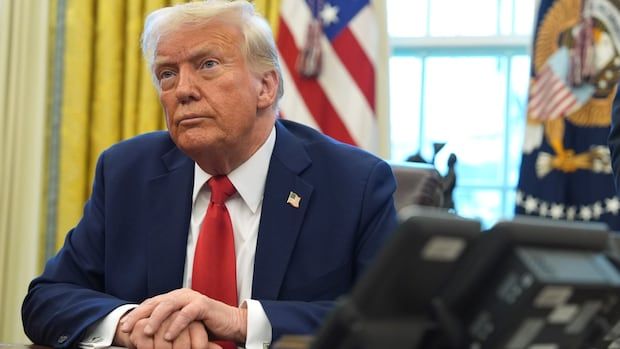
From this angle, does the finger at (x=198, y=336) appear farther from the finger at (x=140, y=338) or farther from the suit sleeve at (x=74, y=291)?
the suit sleeve at (x=74, y=291)

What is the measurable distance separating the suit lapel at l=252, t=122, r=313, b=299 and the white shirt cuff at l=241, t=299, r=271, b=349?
0.63 ft

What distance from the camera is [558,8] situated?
3922 millimetres

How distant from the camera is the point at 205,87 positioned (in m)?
2.41

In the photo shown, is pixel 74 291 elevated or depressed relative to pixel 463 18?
depressed

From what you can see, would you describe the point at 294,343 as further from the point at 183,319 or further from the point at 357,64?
the point at 357,64

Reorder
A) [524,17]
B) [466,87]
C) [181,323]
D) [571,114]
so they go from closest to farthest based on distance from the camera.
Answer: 1. [181,323]
2. [571,114]
3. [524,17]
4. [466,87]

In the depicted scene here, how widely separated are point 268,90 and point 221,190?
0.30 m

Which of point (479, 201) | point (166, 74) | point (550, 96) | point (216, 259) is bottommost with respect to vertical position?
point (479, 201)

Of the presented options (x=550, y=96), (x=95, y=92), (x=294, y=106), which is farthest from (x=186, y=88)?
(x=95, y=92)

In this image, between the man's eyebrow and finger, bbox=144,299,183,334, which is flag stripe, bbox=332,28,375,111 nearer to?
the man's eyebrow

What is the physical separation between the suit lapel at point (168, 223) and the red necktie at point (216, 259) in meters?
0.06

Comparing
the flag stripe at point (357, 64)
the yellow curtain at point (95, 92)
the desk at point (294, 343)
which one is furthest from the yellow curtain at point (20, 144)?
the desk at point (294, 343)

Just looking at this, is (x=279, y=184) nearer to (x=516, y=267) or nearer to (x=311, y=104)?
(x=516, y=267)

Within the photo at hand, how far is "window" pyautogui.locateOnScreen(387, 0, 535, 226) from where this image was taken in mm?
4363
